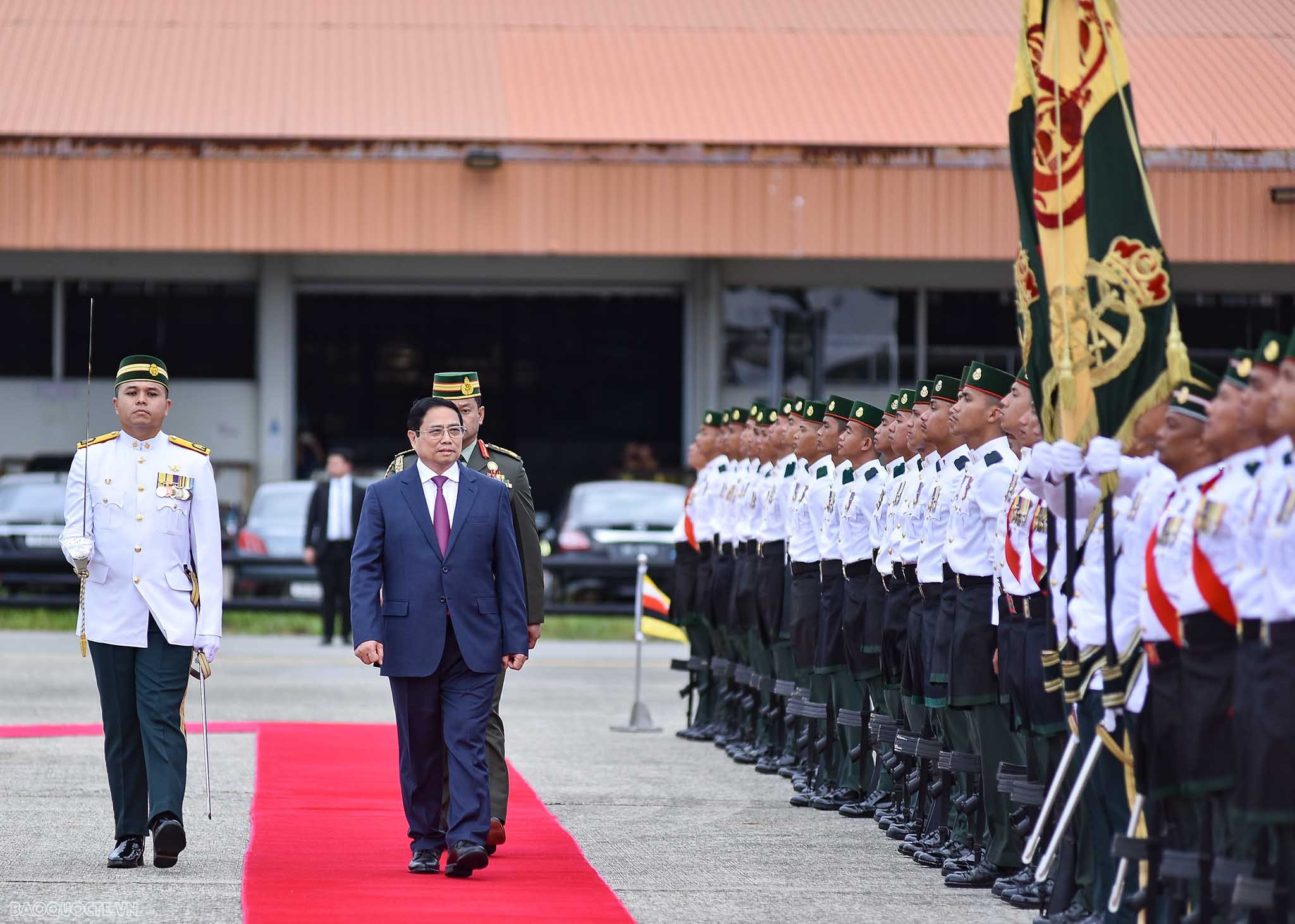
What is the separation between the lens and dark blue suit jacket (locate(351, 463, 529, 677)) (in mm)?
8695

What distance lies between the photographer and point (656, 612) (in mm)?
15602

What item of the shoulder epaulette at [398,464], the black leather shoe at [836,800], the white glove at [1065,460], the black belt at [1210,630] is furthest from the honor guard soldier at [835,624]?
the black belt at [1210,630]

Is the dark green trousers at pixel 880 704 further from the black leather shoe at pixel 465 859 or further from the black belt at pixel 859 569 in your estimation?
the black leather shoe at pixel 465 859

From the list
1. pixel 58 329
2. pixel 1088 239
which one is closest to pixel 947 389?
pixel 1088 239

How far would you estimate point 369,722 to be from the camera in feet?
49.3

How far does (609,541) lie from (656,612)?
25.7 feet

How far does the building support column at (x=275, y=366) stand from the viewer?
3139cm

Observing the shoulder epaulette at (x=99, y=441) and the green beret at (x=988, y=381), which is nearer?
the shoulder epaulette at (x=99, y=441)

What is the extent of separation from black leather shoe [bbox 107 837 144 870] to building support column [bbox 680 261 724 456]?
23.2 metres

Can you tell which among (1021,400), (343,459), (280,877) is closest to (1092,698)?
(1021,400)

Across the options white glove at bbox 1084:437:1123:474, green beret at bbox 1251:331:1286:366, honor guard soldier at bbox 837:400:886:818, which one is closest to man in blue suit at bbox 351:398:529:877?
honor guard soldier at bbox 837:400:886:818

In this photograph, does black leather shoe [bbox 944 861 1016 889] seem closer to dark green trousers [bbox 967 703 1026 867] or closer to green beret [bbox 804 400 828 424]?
dark green trousers [bbox 967 703 1026 867]

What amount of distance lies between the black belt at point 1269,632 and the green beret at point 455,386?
4363 mm

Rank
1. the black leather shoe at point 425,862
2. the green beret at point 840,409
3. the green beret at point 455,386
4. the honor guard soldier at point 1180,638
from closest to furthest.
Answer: the honor guard soldier at point 1180,638 → the black leather shoe at point 425,862 → the green beret at point 455,386 → the green beret at point 840,409
